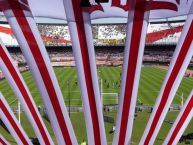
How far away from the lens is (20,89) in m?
8.85

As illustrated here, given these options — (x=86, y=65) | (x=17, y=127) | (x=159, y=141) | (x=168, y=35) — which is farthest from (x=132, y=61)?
(x=168, y=35)

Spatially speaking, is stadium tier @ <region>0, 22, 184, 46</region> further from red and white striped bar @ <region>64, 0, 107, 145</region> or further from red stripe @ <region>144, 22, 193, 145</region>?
red and white striped bar @ <region>64, 0, 107, 145</region>

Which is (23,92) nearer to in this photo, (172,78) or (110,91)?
(172,78)

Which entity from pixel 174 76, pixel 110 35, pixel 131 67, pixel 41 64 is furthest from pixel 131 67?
pixel 110 35

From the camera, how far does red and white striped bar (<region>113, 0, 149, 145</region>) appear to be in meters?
7.20

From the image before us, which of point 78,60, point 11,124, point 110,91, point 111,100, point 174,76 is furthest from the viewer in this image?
point 110,91

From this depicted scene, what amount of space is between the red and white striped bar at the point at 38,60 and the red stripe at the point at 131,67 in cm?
120

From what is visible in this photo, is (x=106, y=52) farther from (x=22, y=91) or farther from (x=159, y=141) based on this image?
(x=22, y=91)

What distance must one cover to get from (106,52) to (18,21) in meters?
101

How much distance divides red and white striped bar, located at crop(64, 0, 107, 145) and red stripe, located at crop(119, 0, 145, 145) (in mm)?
488

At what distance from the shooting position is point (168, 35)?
99250 mm

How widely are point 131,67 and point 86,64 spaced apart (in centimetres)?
93

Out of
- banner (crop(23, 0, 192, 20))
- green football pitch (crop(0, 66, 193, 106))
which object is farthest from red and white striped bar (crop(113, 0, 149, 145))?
green football pitch (crop(0, 66, 193, 106))

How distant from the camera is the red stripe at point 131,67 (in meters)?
7.22
